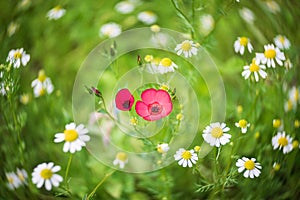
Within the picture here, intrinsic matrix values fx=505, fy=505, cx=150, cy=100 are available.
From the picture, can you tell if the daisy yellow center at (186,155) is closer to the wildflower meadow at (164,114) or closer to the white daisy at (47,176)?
the wildflower meadow at (164,114)

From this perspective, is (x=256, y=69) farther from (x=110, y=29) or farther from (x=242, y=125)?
(x=110, y=29)

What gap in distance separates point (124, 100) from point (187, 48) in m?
0.11

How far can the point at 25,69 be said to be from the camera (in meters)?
→ 0.78

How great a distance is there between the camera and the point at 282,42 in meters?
0.80

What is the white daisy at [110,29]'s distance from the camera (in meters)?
1.11

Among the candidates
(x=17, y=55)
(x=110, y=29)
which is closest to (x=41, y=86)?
(x=17, y=55)

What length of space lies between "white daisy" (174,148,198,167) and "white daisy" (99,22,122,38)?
47cm

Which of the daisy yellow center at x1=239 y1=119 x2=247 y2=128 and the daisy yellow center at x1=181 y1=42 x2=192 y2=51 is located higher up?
the daisy yellow center at x1=181 y1=42 x2=192 y2=51

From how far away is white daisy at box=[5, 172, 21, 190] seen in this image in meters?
0.80

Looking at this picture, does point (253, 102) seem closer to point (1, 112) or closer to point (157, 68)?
point (157, 68)

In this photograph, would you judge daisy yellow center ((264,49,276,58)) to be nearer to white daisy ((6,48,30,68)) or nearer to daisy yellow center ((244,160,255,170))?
daisy yellow center ((244,160,255,170))

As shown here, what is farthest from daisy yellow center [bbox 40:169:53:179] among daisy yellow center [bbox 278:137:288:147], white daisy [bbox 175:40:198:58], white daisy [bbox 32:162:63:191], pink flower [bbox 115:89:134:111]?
daisy yellow center [bbox 278:137:288:147]

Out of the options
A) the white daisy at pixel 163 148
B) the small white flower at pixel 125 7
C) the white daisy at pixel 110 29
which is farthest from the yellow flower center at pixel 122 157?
the small white flower at pixel 125 7

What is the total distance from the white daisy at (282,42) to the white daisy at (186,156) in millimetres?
227
